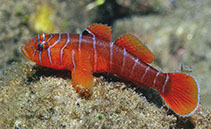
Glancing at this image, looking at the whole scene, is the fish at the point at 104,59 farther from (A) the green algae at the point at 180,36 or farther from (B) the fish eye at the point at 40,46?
(A) the green algae at the point at 180,36

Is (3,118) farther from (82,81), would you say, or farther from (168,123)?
(168,123)

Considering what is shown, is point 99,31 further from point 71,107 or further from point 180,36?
point 180,36

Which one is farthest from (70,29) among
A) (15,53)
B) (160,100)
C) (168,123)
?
(168,123)

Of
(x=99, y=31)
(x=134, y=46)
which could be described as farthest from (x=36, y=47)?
(x=134, y=46)

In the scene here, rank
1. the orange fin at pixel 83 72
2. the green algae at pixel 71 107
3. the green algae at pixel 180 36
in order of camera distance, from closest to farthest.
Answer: the green algae at pixel 71 107, the orange fin at pixel 83 72, the green algae at pixel 180 36

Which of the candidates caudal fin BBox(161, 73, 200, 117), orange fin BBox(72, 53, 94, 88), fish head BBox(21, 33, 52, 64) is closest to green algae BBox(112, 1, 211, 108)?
caudal fin BBox(161, 73, 200, 117)

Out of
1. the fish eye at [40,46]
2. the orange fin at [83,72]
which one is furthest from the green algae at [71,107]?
the fish eye at [40,46]

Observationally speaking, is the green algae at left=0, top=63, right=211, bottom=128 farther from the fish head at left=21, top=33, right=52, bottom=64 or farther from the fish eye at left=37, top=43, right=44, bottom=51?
the fish eye at left=37, top=43, right=44, bottom=51
